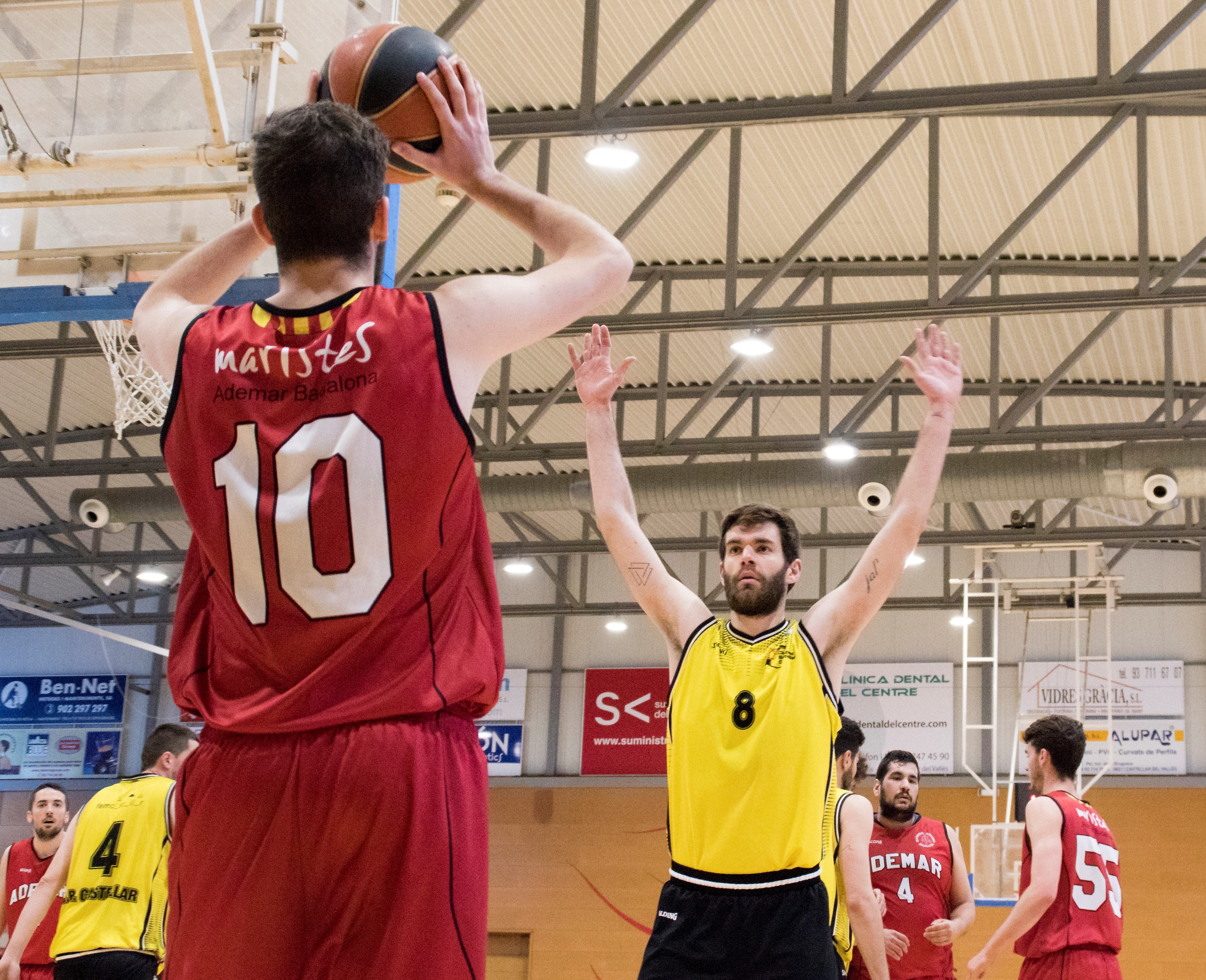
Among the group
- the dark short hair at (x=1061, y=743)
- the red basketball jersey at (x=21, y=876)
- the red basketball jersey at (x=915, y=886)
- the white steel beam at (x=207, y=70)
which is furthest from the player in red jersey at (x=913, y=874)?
the red basketball jersey at (x=21, y=876)

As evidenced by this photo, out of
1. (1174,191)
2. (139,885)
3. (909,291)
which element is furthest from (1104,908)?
(909,291)

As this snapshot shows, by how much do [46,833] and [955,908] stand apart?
6.24 m

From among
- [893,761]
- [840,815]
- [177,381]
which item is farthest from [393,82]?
[893,761]

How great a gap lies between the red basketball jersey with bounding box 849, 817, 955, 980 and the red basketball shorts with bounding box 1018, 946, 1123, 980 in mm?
854

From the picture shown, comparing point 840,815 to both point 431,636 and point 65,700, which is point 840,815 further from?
point 65,700

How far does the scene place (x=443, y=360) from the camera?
8.22 feet

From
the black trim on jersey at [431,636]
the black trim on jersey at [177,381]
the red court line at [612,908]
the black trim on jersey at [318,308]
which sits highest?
the black trim on jersey at [318,308]

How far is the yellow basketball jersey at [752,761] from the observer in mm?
4691

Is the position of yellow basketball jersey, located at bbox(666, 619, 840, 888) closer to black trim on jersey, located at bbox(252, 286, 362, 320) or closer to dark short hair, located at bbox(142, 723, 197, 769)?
black trim on jersey, located at bbox(252, 286, 362, 320)

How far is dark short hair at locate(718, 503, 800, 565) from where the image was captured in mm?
5215

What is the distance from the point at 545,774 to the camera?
2722 centimetres

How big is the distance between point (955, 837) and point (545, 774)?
18.6 m

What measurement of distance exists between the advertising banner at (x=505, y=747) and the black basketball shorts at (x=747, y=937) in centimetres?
2284

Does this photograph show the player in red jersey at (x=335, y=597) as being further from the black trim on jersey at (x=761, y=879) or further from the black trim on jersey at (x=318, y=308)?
the black trim on jersey at (x=761, y=879)
